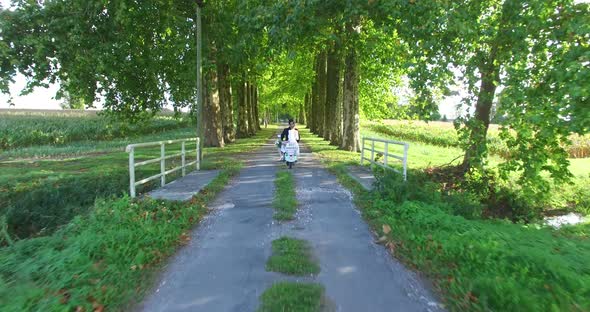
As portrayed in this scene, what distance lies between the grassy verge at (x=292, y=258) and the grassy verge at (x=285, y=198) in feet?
4.62

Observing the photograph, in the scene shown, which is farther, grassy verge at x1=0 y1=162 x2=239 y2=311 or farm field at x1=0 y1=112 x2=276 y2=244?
farm field at x1=0 y1=112 x2=276 y2=244

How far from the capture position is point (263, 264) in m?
4.95

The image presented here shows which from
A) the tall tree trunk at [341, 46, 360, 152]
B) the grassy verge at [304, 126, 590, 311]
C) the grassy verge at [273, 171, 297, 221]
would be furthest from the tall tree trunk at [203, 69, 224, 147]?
the grassy verge at [304, 126, 590, 311]

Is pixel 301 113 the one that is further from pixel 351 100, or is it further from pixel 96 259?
pixel 96 259

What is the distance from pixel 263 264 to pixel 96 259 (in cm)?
202

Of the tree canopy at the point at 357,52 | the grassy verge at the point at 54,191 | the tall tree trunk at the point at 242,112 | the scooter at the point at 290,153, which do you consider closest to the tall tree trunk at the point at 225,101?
the tree canopy at the point at 357,52

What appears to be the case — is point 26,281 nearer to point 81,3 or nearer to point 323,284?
point 323,284

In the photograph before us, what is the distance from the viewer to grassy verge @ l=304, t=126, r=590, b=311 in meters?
3.58

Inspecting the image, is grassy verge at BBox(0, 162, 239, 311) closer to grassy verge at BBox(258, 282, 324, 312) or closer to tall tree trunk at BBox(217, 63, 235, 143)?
grassy verge at BBox(258, 282, 324, 312)

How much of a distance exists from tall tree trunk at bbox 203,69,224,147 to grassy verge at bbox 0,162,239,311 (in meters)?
13.3

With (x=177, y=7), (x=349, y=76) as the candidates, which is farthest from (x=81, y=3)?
(x=349, y=76)

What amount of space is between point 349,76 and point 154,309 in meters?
17.4

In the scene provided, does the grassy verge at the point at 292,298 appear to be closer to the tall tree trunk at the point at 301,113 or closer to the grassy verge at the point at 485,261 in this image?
the grassy verge at the point at 485,261

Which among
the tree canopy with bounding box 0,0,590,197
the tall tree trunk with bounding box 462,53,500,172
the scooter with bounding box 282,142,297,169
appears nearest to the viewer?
the tree canopy with bounding box 0,0,590,197
